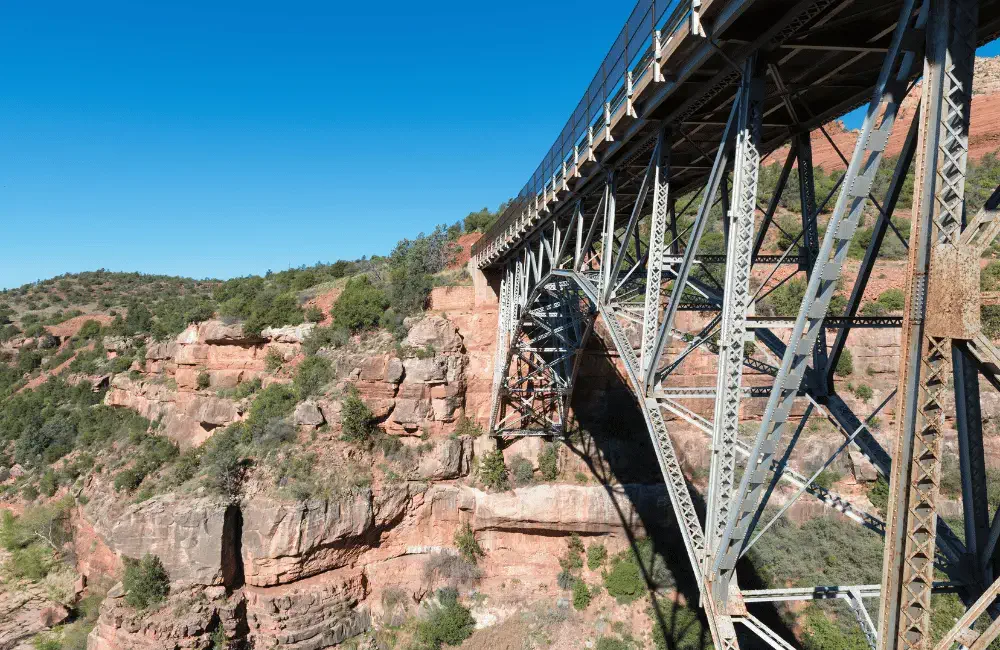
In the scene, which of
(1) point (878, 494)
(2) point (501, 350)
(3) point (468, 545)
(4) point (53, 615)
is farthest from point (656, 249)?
(4) point (53, 615)

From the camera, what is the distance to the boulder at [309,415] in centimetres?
1992

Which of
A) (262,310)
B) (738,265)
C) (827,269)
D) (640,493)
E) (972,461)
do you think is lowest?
(640,493)

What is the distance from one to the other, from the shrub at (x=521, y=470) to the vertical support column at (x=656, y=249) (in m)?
12.5

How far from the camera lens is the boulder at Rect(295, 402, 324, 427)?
19.9 meters

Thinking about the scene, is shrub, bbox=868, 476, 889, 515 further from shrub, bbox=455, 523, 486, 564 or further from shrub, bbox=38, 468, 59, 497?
shrub, bbox=38, 468, 59, 497

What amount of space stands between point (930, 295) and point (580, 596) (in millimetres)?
17219

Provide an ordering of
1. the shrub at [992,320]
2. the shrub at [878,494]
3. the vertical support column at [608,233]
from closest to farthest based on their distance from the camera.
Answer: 1. the vertical support column at [608,233]
2. the shrub at [878,494]
3. the shrub at [992,320]

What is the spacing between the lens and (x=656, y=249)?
25.9ft

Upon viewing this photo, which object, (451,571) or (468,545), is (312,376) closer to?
(468,545)

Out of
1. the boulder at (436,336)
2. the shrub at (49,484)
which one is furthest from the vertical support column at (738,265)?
the shrub at (49,484)

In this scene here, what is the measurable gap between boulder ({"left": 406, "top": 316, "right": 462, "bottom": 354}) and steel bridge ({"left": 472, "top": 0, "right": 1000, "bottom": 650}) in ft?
37.8

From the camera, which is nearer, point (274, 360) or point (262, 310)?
point (274, 360)

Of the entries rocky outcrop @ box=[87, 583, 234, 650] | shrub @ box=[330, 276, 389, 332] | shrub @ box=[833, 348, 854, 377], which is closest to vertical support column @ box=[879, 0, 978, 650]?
rocky outcrop @ box=[87, 583, 234, 650]

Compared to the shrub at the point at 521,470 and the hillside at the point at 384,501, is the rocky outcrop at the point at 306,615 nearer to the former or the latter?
the hillside at the point at 384,501
